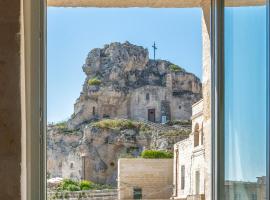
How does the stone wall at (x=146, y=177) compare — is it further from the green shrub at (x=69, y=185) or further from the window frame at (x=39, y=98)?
the window frame at (x=39, y=98)

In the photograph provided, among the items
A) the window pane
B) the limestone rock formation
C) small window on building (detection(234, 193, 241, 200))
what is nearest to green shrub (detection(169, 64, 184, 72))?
the limestone rock formation

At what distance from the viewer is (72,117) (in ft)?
8.81

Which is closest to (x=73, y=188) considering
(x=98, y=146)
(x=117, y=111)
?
(x=98, y=146)

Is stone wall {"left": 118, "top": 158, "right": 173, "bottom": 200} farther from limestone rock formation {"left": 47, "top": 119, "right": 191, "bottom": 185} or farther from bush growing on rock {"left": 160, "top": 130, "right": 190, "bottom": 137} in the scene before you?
bush growing on rock {"left": 160, "top": 130, "right": 190, "bottom": 137}

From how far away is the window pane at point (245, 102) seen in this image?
1.86m

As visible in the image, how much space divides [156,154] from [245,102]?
95 centimetres

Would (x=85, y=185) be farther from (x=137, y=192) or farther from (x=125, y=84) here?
(x=125, y=84)

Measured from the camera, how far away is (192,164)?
3225 mm

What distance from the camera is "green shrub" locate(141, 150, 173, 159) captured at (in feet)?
9.38

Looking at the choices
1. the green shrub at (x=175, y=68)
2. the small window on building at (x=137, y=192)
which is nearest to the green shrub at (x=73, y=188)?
the small window on building at (x=137, y=192)
